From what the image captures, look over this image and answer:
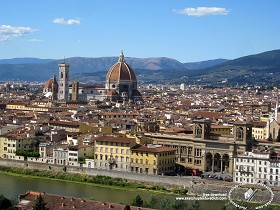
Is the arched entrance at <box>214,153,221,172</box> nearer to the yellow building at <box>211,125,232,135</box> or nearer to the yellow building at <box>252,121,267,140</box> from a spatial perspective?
the yellow building at <box>211,125,232,135</box>

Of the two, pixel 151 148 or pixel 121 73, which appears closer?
pixel 151 148

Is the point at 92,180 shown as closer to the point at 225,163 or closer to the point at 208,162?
the point at 208,162

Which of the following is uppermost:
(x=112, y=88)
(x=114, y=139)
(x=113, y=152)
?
(x=112, y=88)

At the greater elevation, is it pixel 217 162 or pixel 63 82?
pixel 63 82

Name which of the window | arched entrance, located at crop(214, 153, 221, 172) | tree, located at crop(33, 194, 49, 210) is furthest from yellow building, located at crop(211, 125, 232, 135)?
tree, located at crop(33, 194, 49, 210)

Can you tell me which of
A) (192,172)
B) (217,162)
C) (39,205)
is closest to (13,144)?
(192,172)

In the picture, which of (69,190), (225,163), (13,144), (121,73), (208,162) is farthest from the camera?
(121,73)

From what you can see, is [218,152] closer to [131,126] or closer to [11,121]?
[131,126]
